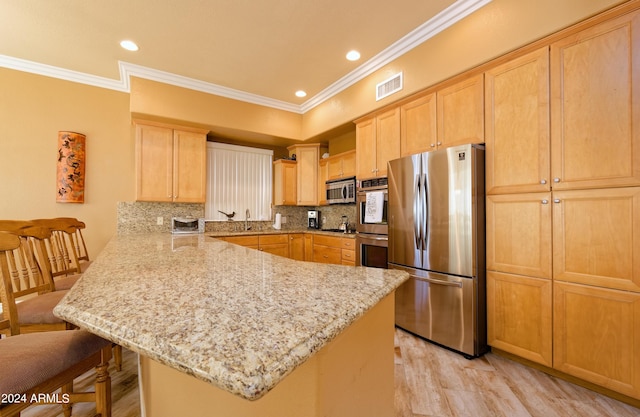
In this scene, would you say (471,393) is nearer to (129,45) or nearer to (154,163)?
(154,163)

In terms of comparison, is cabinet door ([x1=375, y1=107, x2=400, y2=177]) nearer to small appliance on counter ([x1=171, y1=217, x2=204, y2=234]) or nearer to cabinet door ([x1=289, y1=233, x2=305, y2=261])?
cabinet door ([x1=289, y1=233, x2=305, y2=261])

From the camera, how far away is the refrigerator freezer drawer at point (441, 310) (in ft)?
7.21

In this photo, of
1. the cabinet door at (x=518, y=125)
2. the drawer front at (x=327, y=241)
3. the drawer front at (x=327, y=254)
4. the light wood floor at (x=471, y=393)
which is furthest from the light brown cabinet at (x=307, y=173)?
the light wood floor at (x=471, y=393)

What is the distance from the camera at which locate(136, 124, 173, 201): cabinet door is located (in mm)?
3537

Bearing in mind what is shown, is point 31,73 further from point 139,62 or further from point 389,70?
point 389,70

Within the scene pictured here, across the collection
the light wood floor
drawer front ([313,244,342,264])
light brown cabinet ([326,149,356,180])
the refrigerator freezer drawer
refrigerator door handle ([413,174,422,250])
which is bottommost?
the light wood floor

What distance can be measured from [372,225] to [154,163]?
2.93 m

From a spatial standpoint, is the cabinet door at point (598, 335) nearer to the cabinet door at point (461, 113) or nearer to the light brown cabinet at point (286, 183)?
the cabinet door at point (461, 113)

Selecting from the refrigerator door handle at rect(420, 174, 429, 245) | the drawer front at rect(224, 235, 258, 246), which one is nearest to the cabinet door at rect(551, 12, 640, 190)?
the refrigerator door handle at rect(420, 174, 429, 245)

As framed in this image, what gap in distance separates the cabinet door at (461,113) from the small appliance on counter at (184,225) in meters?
3.34

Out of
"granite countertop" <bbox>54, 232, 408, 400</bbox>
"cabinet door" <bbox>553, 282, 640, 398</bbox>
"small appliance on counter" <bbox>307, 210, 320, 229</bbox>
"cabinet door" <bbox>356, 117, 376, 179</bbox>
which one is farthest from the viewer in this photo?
"small appliance on counter" <bbox>307, 210, 320, 229</bbox>

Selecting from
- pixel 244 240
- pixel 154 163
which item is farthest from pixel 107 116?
pixel 244 240

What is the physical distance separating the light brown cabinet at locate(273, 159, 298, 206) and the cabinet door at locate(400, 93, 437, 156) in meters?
2.26

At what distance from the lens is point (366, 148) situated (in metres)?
3.44
